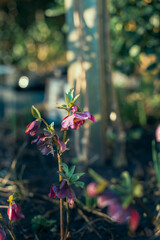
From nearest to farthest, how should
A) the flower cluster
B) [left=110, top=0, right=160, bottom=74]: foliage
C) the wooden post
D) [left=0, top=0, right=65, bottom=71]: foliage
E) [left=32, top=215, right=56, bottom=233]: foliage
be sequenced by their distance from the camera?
the flower cluster < [left=32, top=215, right=56, bottom=233]: foliage < the wooden post < [left=110, top=0, right=160, bottom=74]: foliage < [left=0, top=0, right=65, bottom=71]: foliage

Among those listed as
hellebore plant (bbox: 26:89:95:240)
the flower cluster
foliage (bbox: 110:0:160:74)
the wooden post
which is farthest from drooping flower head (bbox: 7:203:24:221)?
foliage (bbox: 110:0:160:74)

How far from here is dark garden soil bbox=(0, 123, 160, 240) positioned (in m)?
1.33

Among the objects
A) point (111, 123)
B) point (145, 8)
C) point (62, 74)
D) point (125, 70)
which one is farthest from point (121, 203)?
point (62, 74)

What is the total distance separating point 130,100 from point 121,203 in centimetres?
235

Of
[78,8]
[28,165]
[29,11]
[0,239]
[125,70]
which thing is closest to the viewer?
[0,239]

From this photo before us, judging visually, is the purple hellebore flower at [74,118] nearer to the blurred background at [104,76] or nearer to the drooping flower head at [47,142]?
the drooping flower head at [47,142]

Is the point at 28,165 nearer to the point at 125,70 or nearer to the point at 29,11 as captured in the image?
the point at 125,70

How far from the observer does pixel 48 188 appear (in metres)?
1.74

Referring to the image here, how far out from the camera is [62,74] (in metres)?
2.85

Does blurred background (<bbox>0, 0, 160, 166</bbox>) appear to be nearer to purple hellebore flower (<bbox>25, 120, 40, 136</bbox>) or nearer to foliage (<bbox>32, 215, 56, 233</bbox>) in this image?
foliage (<bbox>32, 215, 56, 233</bbox>)

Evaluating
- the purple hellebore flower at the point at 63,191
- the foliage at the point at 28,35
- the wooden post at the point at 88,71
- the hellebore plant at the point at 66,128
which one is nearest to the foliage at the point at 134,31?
the wooden post at the point at 88,71

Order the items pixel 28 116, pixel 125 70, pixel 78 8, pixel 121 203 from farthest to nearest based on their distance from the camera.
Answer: pixel 28 116 < pixel 125 70 < pixel 78 8 < pixel 121 203

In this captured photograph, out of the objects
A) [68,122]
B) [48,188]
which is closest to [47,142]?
[68,122]

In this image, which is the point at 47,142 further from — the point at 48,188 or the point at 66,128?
the point at 48,188
